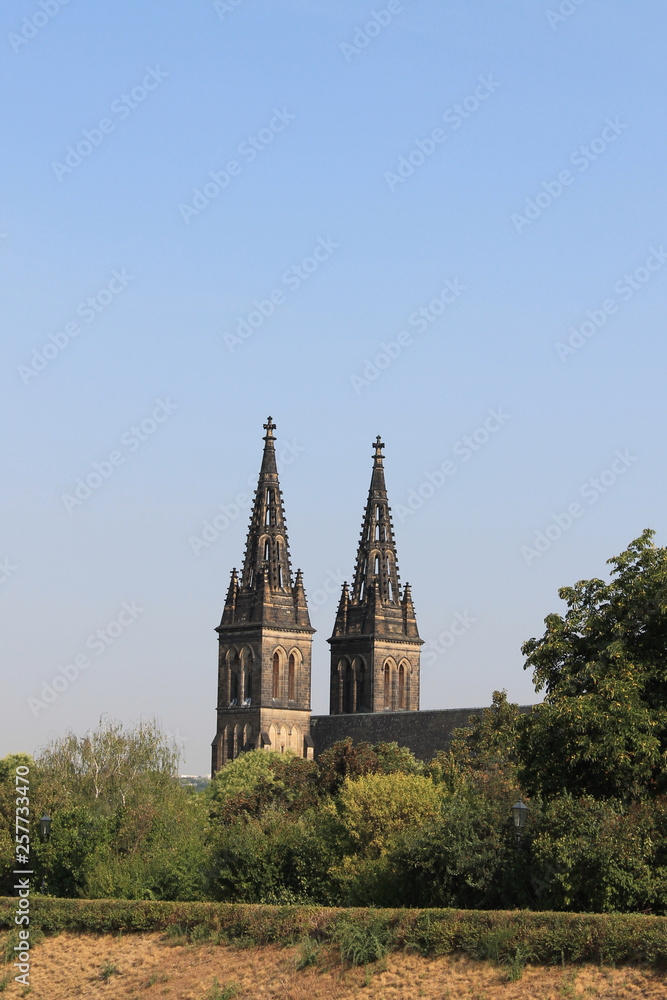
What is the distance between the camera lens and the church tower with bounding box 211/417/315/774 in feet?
400

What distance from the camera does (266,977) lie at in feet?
129

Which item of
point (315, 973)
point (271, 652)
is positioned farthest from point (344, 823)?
point (271, 652)

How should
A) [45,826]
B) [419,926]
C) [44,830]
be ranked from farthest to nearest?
[45,826] → [44,830] → [419,926]

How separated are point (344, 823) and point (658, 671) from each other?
12042 millimetres

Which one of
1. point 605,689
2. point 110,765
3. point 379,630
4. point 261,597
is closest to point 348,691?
point 379,630

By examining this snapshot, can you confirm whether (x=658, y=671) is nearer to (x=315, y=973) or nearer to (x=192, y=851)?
(x=315, y=973)

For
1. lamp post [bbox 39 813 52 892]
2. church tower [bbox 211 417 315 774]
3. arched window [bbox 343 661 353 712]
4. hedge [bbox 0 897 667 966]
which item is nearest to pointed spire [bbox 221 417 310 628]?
church tower [bbox 211 417 315 774]

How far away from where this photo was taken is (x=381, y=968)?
3778 cm

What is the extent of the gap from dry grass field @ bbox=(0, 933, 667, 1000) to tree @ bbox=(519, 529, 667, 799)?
271 inches

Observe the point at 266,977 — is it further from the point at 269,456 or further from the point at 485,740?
the point at 269,456

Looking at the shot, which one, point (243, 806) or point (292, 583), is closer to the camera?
point (243, 806)

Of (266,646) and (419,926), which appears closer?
(419,926)

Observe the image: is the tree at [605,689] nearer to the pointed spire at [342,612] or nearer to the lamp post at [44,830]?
the lamp post at [44,830]

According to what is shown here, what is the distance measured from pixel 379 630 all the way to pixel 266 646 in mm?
9466
